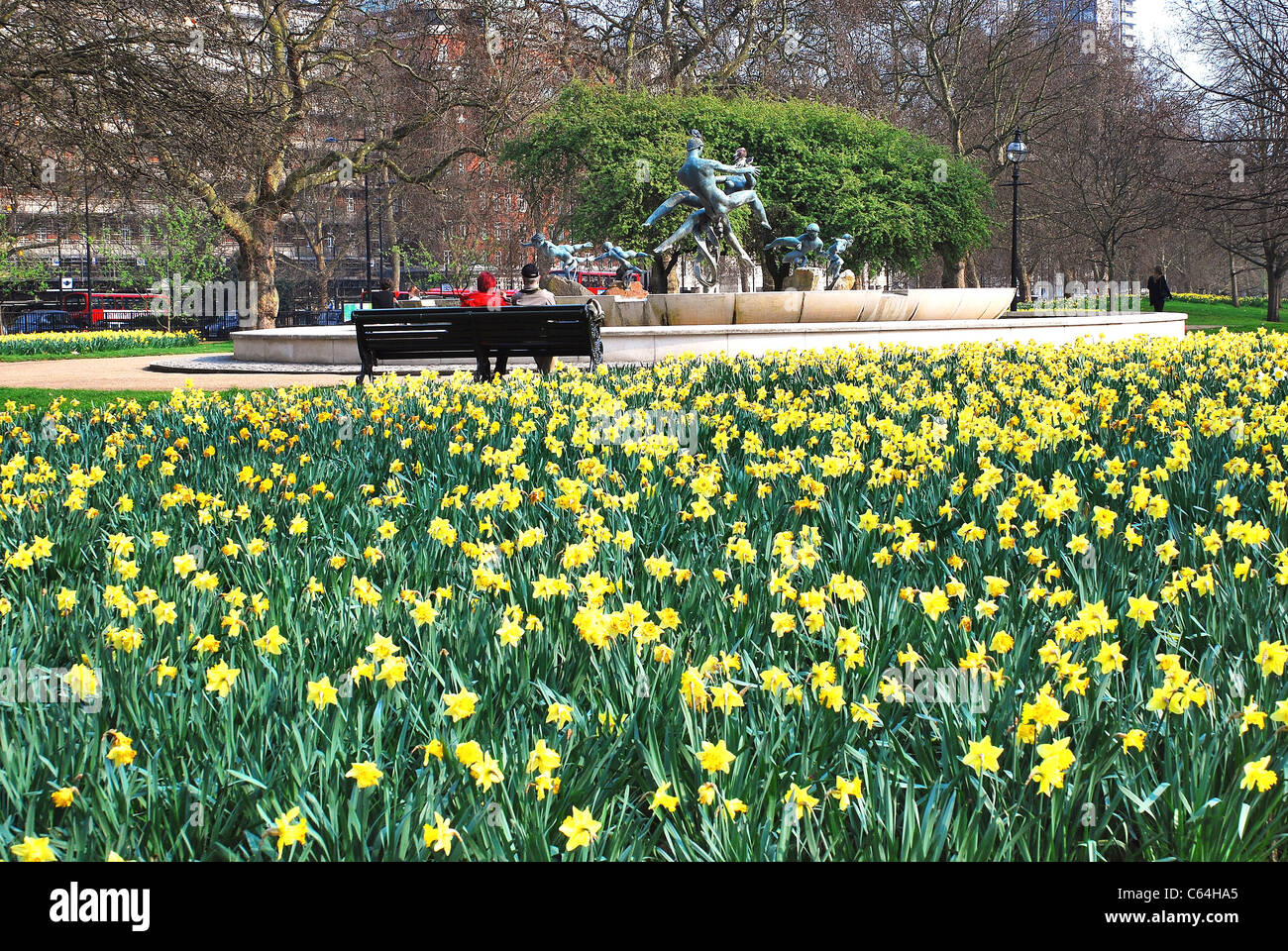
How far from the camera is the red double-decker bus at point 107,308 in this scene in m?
33.5

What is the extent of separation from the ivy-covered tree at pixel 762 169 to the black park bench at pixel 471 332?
16.6m

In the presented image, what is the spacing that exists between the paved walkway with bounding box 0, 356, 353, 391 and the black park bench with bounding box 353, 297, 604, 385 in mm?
1554

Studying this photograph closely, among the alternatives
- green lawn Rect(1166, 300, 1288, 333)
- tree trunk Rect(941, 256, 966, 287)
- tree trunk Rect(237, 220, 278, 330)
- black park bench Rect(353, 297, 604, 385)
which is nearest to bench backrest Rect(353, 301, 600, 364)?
black park bench Rect(353, 297, 604, 385)

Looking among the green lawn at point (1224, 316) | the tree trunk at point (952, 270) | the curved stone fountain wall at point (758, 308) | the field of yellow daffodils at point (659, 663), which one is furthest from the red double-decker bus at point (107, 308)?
the field of yellow daffodils at point (659, 663)

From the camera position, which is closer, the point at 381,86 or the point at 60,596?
the point at 60,596

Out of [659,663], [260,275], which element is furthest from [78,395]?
[260,275]

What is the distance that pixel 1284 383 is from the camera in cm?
720

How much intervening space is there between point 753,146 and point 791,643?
26383mm

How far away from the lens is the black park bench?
31.8 ft

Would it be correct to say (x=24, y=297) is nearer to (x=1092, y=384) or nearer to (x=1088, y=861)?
(x=1092, y=384)

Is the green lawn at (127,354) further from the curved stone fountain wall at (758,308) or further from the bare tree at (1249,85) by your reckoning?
the bare tree at (1249,85)

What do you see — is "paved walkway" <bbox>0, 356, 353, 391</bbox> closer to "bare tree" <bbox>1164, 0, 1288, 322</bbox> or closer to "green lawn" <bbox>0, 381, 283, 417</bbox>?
"green lawn" <bbox>0, 381, 283, 417</bbox>

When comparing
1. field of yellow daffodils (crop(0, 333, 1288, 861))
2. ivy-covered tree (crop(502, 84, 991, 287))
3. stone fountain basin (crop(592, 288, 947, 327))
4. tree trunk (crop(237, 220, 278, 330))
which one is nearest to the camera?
field of yellow daffodils (crop(0, 333, 1288, 861))
